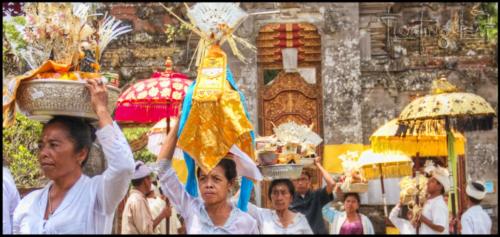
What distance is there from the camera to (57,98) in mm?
3703

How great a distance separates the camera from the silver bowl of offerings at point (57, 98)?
3693mm

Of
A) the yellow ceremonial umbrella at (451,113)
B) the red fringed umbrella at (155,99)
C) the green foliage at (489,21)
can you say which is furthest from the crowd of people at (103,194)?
the green foliage at (489,21)

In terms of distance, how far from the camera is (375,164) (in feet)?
33.3

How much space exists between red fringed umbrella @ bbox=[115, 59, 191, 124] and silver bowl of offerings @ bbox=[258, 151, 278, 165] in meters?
1.31

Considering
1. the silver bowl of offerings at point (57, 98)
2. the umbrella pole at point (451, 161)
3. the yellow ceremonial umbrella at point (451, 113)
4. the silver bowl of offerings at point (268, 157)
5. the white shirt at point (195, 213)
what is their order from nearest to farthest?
the silver bowl of offerings at point (57, 98) < the white shirt at point (195, 213) < the silver bowl of offerings at point (268, 157) < the umbrella pole at point (451, 161) < the yellow ceremonial umbrella at point (451, 113)

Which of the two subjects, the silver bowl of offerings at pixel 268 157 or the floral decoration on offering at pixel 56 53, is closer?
the floral decoration on offering at pixel 56 53

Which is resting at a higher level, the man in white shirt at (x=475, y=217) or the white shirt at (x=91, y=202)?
the white shirt at (x=91, y=202)

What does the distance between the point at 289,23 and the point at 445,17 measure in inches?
125

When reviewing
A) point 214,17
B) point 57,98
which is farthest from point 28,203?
point 214,17

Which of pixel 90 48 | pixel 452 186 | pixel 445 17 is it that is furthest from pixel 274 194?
pixel 445 17

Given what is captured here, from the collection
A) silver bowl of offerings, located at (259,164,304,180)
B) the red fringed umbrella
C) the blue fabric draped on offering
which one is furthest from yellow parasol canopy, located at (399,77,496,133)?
the blue fabric draped on offering

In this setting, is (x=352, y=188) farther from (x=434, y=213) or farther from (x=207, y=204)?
(x=207, y=204)

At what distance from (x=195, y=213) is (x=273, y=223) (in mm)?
884

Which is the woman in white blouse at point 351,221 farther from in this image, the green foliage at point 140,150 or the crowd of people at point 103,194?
the green foliage at point 140,150
